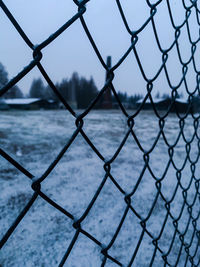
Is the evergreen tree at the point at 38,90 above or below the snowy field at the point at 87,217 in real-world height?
above

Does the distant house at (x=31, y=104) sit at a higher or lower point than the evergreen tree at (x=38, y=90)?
lower

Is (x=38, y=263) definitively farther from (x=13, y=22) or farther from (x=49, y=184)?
(x=13, y=22)

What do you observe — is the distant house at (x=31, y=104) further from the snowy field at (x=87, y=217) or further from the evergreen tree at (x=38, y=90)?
the snowy field at (x=87, y=217)

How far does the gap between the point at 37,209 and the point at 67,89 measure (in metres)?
40.9

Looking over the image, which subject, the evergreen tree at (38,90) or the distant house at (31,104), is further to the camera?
the evergreen tree at (38,90)

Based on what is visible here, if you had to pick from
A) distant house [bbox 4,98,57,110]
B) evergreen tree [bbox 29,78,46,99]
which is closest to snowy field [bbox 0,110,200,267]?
distant house [bbox 4,98,57,110]

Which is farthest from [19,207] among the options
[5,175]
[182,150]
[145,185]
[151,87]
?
[182,150]

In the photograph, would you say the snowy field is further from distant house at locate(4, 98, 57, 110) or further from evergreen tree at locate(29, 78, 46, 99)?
evergreen tree at locate(29, 78, 46, 99)

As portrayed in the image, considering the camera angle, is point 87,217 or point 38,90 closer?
point 87,217

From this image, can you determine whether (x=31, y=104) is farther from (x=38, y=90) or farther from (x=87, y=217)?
(x=87, y=217)

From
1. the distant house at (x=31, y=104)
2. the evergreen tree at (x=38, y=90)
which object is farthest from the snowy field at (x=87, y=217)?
the evergreen tree at (x=38, y=90)

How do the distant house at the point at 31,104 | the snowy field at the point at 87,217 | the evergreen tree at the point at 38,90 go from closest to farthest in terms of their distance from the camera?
the snowy field at the point at 87,217 → the distant house at the point at 31,104 → the evergreen tree at the point at 38,90

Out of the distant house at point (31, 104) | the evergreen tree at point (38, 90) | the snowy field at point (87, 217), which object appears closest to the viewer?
the snowy field at point (87, 217)

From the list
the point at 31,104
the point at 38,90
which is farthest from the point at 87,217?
the point at 38,90
